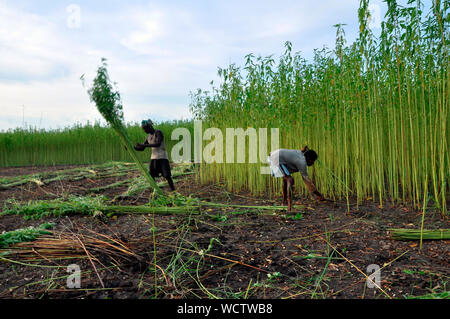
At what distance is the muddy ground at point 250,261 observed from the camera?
8.36 feet

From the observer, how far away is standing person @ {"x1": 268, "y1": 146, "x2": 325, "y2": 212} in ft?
15.5

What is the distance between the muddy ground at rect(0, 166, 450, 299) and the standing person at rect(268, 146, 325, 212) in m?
0.45

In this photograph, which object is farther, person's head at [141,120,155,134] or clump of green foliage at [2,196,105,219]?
person's head at [141,120,155,134]

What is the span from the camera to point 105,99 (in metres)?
4.45

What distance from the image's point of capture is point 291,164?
503cm

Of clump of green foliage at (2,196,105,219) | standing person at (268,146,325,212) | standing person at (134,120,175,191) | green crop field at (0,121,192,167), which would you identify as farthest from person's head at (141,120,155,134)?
green crop field at (0,121,192,167)

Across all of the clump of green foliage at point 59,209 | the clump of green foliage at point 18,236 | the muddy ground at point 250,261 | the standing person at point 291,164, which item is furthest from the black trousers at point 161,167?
the clump of green foliage at point 18,236

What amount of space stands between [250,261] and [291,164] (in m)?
2.31
